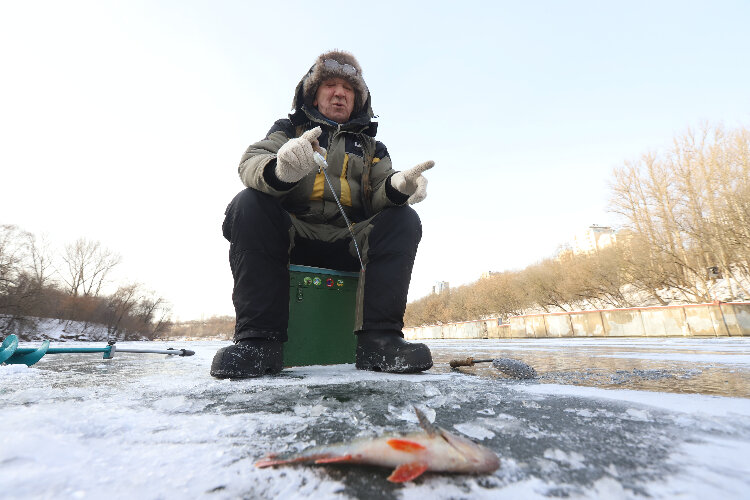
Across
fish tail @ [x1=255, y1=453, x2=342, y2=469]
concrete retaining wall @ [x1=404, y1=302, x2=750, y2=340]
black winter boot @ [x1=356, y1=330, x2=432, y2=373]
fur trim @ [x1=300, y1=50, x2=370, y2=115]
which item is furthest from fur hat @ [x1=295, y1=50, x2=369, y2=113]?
concrete retaining wall @ [x1=404, y1=302, x2=750, y2=340]

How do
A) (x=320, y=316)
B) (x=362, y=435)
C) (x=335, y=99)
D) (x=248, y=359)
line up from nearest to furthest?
(x=362, y=435) < (x=248, y=359) < (x=320, y=316) < (x=335, y=99)

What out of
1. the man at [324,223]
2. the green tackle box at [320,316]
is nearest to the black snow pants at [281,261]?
the man at [324,223]

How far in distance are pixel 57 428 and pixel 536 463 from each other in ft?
2.41

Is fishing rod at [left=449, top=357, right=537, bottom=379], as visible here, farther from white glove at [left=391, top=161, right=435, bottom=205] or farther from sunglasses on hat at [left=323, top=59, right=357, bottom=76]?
sunglasses on hat at [left=323, top=59, right=357, bottom=76]

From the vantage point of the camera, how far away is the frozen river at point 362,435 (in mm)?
376

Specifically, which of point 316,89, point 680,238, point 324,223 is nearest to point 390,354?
point 324,223

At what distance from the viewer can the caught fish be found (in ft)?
1.37

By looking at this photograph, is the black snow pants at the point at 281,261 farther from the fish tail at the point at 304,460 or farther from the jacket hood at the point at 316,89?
the fish tail at the point at 304,460

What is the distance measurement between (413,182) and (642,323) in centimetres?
1529

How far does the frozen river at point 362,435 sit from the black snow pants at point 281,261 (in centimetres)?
45

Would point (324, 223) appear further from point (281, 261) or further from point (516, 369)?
point (516, 369)

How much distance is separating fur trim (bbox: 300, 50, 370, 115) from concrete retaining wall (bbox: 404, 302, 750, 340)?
1404cm

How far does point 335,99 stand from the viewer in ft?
7.00

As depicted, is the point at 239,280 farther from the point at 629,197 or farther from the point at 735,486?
the point at 629,197
